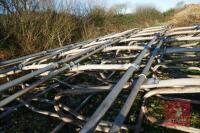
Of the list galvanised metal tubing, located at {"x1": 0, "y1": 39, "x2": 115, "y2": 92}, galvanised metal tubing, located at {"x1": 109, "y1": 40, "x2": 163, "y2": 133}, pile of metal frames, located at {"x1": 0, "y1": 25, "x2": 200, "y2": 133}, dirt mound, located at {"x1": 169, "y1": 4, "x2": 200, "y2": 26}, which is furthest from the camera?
dirt mound, located at {"x1": 169, "y1": 4, "x2": 200, "y2": 26}

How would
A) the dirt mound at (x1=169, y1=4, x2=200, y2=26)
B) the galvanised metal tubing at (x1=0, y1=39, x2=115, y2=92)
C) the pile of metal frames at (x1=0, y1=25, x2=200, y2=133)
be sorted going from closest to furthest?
the pile of metal frames at (x1=0, y1=25, x2=200, y2=133)
the galvanised metal tubing at (x1=0, y1=39, x2=115, y2=92)
the dirt mound at (x1=169, y1=4, x2=200, y2=26)

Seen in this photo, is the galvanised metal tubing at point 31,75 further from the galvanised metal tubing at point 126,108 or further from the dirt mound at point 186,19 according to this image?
the dirt mound at point 186,19

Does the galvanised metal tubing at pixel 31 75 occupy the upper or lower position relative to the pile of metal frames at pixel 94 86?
upper

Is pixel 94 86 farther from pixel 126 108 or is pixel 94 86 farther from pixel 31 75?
pixel 126 108

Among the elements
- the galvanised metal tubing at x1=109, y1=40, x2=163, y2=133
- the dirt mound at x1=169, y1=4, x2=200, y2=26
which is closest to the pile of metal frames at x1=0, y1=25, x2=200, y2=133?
the galvanised metal tubing at x1=109, y1=40, x2=163, y2=133

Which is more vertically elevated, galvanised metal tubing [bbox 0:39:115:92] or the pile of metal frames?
galvanised metal tubing [bbox 0:39:115:92]

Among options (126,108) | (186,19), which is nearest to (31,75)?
(126,108)

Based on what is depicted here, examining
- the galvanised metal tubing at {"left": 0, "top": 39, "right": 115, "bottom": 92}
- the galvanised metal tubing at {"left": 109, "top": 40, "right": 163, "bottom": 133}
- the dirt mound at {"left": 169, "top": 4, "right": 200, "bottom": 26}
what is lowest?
the dirt mound at {"left": 169, "top": 4, "right": 200, "bottom": 26}

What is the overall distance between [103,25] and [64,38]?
5.59 m

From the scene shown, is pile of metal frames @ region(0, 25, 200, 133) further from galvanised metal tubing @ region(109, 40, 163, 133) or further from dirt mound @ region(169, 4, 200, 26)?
dirt mound @ region(169, 4, 200, 26)

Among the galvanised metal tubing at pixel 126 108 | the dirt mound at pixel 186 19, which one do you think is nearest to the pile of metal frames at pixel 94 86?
the galvanised metal tubing at pixel 126 108

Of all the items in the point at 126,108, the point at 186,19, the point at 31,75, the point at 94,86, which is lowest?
the point at 186,19

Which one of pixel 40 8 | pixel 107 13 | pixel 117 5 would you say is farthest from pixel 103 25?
pixel 40 8

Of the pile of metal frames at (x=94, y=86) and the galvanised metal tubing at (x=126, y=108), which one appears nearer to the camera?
the galvanised metal tubing at (x=126, y=108)
